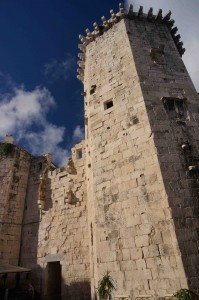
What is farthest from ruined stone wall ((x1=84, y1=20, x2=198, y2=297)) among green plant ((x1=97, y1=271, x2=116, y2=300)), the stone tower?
green plant ((x1=97, y1=271, x2=116, y2=300))

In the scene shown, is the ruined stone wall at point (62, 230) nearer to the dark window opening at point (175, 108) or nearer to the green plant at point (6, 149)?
the green plant at point (6, 149)

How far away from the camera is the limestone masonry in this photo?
538cm

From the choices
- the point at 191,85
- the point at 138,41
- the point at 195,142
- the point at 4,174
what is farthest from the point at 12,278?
the point at 138,41

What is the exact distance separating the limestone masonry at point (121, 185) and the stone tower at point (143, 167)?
0.09ft

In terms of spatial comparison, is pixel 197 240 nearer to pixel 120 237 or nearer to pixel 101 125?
pixel 120 237

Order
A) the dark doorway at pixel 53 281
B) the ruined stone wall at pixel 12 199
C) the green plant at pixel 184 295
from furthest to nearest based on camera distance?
the ruined stone wall at pixel 12 199 → the dark doorway at pixel 53 281 → the green plant at pixel 184 295

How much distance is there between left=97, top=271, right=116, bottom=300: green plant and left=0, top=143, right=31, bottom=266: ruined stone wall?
605cm

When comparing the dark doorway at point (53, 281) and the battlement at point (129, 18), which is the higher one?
the battlement at point (129, 18)

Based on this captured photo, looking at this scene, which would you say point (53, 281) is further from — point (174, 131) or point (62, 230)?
point (174, 131)

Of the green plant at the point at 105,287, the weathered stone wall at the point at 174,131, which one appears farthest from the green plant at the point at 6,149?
the green plant at the point at 105,287

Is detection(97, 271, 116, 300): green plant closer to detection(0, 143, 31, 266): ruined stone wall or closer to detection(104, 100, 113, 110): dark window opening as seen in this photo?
detection(104, 100, 113, 110): dark window opening

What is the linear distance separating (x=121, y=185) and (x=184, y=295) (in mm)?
2950

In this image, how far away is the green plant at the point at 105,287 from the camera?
524 cm

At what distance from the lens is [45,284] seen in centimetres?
902
